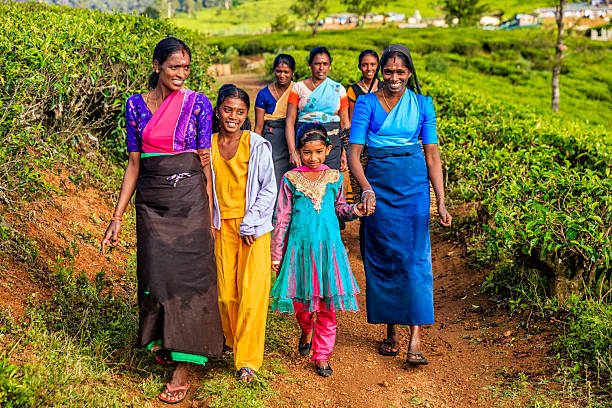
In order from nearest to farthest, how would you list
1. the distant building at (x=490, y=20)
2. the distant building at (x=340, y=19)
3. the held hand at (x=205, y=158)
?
the held hand at (x=205, y=158)
the distant building at (x=490, y=20)
the distant building at (x=340, y=19)

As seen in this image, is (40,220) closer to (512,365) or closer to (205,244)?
(205,244)

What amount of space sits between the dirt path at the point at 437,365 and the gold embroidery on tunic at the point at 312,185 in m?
1.18

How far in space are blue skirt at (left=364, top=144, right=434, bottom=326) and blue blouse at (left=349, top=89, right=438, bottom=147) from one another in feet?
0.24

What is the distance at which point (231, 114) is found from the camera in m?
3.92

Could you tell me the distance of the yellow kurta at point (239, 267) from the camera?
387 cm

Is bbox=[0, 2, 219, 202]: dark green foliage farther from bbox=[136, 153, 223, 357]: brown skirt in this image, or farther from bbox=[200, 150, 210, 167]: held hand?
bbox=[200, 150, 210, 167]: held hand

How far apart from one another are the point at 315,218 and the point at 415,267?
0.84 m

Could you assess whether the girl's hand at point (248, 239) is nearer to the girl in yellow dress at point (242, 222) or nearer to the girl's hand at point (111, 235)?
the girl in yellow dress at point (242, 222)

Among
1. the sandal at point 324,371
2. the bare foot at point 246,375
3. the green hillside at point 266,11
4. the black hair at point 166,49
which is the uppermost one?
the green hillside at point 266,11

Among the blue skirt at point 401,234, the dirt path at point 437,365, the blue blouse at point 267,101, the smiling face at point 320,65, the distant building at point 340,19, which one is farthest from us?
the distant building at point 340,19

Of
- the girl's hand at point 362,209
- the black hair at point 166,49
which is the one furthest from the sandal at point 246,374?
the black hair at point 166,49

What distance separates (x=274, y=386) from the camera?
3.89m

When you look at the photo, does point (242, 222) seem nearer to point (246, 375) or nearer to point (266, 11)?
point (246, 375)

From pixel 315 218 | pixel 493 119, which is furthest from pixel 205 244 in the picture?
pixel 493 119
